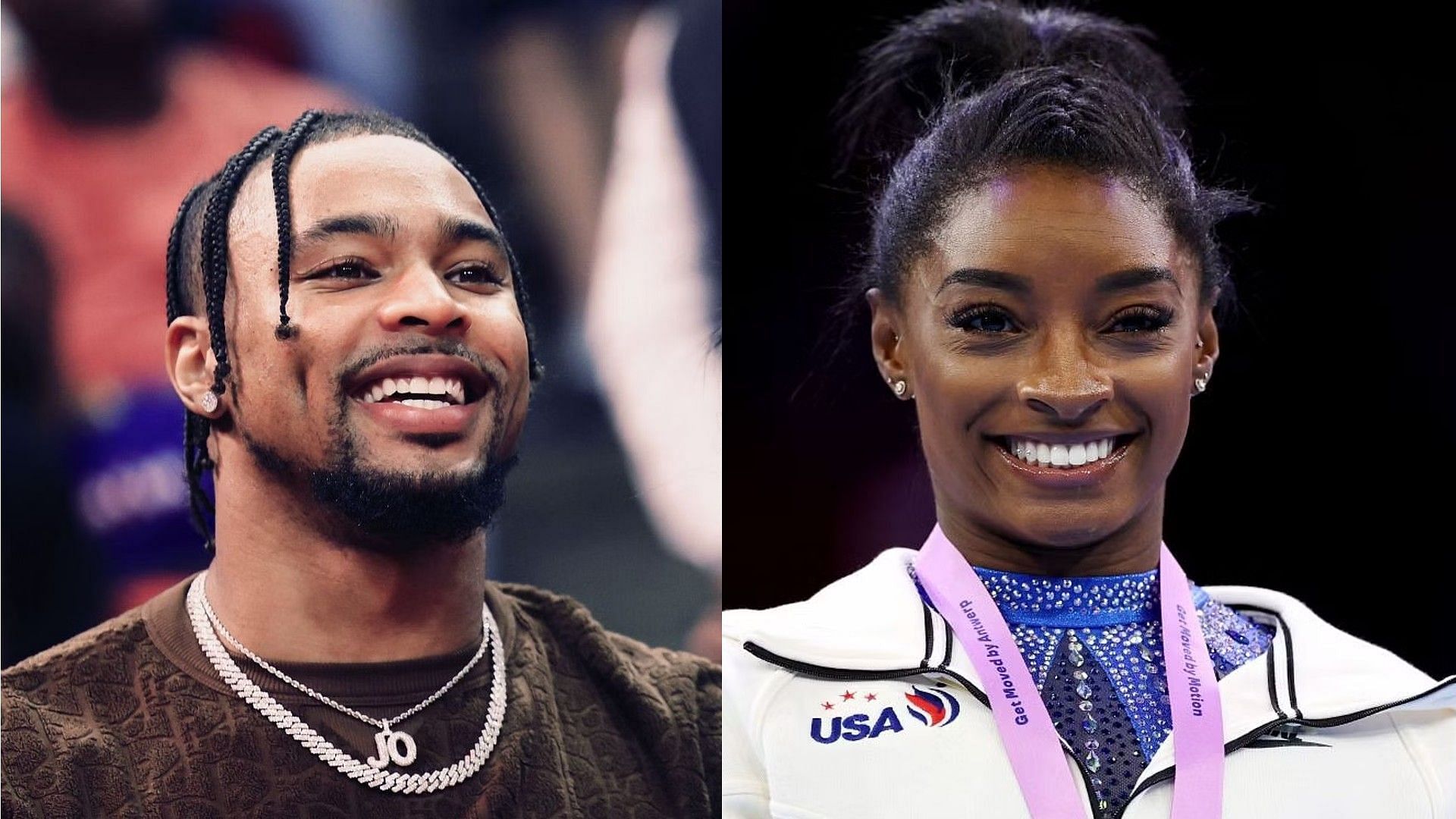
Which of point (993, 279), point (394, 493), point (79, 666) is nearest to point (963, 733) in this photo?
point (993, 279)

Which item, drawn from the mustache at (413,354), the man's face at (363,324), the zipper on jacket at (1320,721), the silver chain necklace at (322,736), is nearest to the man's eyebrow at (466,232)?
the man's face at (363,324)

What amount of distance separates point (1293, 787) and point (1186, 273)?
74cm

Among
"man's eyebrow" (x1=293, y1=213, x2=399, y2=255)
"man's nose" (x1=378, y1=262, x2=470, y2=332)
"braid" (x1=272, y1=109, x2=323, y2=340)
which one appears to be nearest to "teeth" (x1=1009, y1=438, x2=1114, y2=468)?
"man's nose" (x1=378, y1=262, x2=470, y2=332)

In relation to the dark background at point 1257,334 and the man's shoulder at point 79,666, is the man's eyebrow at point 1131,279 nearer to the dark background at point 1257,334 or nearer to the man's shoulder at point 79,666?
the dark background at point 1257,334

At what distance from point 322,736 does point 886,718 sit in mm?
766

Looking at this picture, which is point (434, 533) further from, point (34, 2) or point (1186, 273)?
point (1186, 273)

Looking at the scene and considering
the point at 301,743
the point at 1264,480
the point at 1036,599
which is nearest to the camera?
the point at 301,743

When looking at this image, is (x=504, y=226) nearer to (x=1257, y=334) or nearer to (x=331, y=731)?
(x=331, y=731)

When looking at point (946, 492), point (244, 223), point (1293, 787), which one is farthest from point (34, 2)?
point (1293, 787)

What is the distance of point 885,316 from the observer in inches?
102

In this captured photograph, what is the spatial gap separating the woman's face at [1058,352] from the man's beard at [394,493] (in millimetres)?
661

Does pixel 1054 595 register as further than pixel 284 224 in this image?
Yes

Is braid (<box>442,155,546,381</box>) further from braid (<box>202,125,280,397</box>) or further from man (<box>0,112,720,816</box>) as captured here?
braid (<box>202,125,280,397</box>)

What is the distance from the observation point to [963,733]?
2350mm
